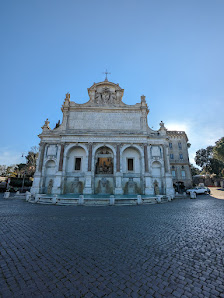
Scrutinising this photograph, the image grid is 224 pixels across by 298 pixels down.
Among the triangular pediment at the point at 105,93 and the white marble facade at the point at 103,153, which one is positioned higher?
the triangular pediment at the point at 105,93

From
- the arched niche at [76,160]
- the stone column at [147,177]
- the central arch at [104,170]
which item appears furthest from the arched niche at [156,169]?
the arched niche at [76,160]

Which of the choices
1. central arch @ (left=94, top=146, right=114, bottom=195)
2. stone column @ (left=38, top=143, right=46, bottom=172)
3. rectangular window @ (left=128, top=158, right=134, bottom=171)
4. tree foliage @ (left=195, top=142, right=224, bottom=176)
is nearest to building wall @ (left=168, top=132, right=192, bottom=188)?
tree foliage @ (left=195, top=142, right=224, bottom=176)

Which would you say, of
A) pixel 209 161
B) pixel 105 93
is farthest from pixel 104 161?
pixel 209 161

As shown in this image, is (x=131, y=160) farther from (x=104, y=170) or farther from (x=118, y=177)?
(x=104, y=170)

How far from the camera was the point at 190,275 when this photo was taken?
3.13 meters

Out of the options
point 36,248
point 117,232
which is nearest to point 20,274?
point 36,248

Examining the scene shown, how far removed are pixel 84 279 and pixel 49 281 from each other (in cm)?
73

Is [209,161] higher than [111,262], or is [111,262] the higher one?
[209,161]

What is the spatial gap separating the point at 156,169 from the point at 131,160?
4443 millimetres

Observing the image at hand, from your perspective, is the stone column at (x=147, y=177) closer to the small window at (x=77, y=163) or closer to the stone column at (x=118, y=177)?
the stone column at (x=118, y=177)

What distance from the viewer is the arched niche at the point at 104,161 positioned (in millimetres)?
23875

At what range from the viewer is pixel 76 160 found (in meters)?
24.2

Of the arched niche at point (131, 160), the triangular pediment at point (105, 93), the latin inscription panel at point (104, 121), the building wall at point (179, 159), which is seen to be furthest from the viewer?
the building wall at point (179, 159)

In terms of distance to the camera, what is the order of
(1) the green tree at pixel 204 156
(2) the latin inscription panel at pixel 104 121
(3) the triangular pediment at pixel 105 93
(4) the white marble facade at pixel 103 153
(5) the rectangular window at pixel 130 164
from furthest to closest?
(1) the green tree at pixel 204 156 → (3) the triangular pediment at pixel 105 93 → (2) the latin inscription panel at pixel 104 121 → (5) the rectangular window at pixel 130 164 → (4) the white marble facade at pixel 103 153
